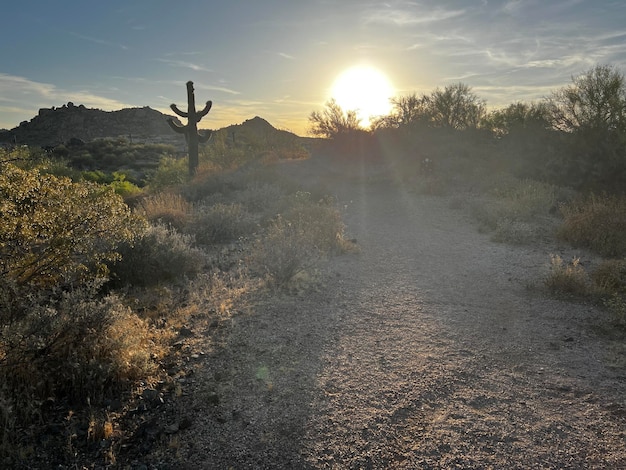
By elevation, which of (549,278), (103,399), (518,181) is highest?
(518,181)

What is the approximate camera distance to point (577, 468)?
2.99 metres

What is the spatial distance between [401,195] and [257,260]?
8.43 meters

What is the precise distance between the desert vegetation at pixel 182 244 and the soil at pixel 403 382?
48 centimetres

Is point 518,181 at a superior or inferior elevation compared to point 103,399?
superior

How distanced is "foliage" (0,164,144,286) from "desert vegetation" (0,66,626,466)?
0.05 feet

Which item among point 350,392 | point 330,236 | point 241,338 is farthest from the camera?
point 330,236

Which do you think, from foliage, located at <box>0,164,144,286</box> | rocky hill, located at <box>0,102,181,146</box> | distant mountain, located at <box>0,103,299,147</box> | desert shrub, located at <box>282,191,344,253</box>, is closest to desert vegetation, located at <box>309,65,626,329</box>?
desert shrub, located at <box>282,191,344,253</box>

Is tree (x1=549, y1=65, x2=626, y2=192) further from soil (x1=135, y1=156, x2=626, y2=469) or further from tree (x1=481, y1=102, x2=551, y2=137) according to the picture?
soil (x1=135, y1=156, x2=626, y2=469)

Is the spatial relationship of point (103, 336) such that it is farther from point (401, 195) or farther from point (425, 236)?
point (401, 195)

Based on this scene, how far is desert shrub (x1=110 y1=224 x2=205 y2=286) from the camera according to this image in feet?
20.8

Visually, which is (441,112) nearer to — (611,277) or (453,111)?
(453,111)

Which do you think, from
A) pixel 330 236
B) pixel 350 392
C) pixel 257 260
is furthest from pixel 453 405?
pixel 330 236

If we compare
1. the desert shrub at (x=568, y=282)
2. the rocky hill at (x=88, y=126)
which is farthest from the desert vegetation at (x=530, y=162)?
the rocky hill at (x=88, y=126)

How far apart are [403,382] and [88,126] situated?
2879 inches
